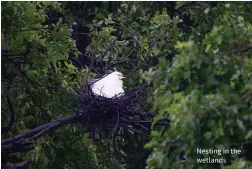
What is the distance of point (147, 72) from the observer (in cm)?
406

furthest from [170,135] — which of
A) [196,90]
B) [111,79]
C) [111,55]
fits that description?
[111,55]

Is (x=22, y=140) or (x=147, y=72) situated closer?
(x=147, y=72)

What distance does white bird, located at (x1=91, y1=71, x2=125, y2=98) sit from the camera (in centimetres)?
535

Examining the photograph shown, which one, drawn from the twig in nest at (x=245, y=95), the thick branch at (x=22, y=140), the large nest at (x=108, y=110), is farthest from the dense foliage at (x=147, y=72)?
the thick branch at (x=22, y=140)

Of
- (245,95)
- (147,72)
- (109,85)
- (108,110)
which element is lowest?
(245,95)

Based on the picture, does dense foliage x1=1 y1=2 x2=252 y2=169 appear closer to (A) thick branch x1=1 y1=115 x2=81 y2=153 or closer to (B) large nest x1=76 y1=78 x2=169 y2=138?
(B) large nest x1=76 y1=78 x2=169 y2=138

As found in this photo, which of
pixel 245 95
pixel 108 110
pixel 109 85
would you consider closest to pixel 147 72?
pixel 245 95

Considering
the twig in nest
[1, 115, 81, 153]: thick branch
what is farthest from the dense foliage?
[1, 115, 81, 153]: thick branch

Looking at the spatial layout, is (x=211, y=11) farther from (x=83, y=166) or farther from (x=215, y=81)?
(x=215, y=81)

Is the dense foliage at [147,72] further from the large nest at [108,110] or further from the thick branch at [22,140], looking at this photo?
the thick branch at [22,140]

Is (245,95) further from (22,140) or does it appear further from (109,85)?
(109,85)

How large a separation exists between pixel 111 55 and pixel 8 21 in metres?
0.82

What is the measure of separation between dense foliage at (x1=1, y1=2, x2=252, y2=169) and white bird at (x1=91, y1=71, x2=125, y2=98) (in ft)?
0.30

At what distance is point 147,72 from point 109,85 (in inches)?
57.4
